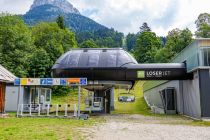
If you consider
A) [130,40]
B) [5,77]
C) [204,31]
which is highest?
[130,40]

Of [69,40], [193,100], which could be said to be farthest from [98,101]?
[69,40]

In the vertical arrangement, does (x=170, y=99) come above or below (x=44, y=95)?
below

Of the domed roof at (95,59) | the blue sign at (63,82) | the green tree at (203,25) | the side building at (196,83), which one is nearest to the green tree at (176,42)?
the green tree at (203,25)

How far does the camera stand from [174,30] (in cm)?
6656

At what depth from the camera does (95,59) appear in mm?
27859

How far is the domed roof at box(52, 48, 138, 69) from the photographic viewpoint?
2741 cm

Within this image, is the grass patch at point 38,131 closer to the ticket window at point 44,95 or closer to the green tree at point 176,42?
the ticket window at point 44,95

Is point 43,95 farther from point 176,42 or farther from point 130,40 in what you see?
point 130,40

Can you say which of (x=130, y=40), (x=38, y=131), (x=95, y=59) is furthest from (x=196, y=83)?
(x=130, y=40)

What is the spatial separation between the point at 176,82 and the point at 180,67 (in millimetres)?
6570

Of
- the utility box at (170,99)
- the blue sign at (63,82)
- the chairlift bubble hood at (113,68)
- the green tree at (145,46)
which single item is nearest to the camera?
the blue sign at (63,82)

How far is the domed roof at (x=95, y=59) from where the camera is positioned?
2741 centimetres

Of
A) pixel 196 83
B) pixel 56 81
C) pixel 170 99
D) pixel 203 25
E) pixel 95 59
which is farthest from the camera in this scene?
pixel 203 25

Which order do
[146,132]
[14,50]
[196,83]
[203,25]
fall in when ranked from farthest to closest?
1. [203,25]
2. [14,50]
3. [196,83]
4. [146,132]
